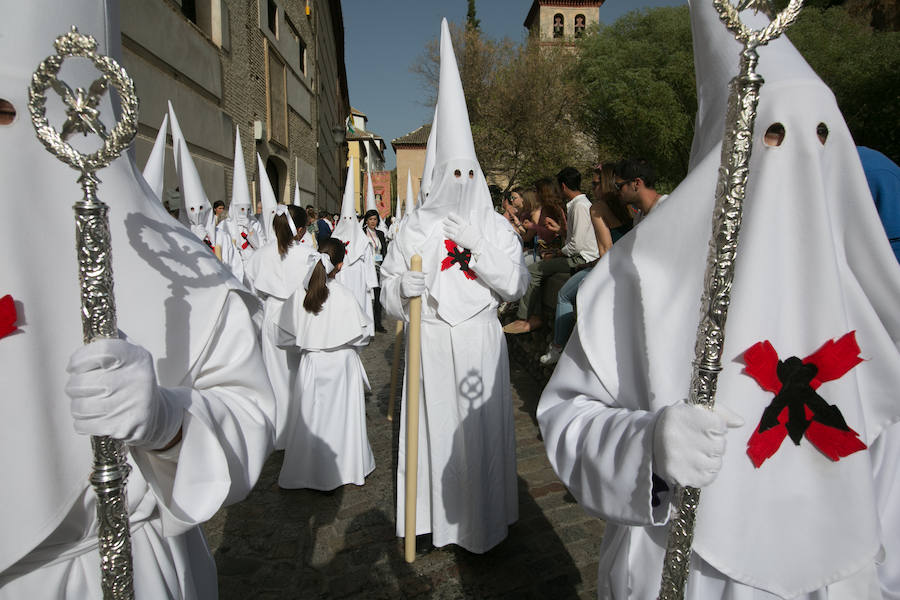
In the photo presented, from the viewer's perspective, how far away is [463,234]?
352cm

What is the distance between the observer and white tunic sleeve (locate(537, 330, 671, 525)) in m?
→ 1.30

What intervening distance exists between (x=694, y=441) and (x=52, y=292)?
151 centimetres

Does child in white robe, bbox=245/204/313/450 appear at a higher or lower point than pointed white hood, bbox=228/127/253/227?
lower

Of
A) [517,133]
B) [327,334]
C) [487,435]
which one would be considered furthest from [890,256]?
[517,133]

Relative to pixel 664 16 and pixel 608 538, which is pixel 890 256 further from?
pixel 664 16

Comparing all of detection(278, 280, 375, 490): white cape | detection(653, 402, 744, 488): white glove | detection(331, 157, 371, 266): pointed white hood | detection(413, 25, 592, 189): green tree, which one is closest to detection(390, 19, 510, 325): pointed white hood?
detection(278, 280, 375, 490): white cape

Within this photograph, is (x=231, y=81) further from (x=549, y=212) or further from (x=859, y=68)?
(x=859, y=68)

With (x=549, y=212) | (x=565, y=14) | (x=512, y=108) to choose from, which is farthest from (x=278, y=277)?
(x=565, y=14)

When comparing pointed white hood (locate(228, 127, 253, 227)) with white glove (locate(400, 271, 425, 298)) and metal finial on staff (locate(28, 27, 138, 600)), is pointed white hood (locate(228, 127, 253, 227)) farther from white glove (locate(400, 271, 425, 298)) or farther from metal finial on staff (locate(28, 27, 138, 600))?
metal finial on staff (locate(28, 27, 138, 600))

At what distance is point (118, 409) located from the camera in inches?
40.6

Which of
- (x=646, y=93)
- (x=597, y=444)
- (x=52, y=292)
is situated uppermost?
(x=646, y=93)

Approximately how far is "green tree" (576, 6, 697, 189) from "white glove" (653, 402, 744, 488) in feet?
91.2

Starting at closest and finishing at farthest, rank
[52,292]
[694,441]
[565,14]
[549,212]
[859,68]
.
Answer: [694,441] < [52,292] < [549,212] < [859,68] < [565,14]

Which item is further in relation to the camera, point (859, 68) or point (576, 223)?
point (859, 68)
